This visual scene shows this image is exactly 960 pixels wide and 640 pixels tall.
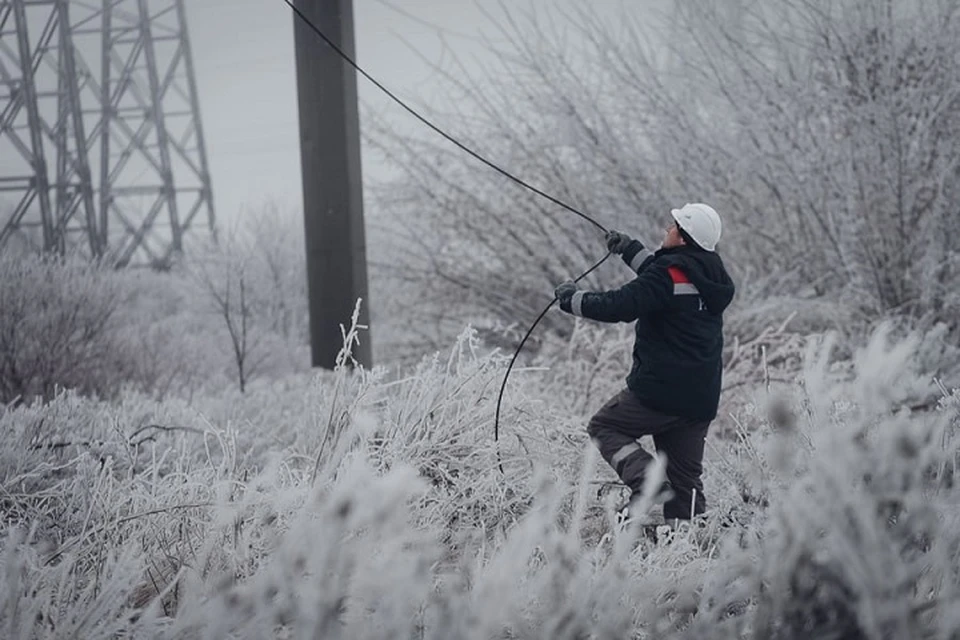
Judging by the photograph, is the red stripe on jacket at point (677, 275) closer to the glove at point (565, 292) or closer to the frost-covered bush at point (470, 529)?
the glove at point (565, 292)

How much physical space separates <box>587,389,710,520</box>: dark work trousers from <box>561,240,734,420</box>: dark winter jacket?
47 millimetres

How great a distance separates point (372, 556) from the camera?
2539mm

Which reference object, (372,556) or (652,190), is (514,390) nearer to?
(372,556)

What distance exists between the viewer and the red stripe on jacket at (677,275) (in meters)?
3.47

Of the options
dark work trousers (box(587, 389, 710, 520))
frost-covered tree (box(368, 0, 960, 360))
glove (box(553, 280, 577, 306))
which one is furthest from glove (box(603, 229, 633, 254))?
frost-covered tree (box(368, 0, 960, 360))

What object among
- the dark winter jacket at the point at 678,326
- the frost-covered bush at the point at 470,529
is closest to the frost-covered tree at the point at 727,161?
the frost-covered bush at the point at 470,529

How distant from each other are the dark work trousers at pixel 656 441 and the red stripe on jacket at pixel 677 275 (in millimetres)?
396

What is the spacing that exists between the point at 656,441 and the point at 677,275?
1.84 ft

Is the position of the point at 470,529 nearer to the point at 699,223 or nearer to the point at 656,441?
the point at 656,441

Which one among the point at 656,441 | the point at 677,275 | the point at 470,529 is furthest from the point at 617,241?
Result: the point at 470,529

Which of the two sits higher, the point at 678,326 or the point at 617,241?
the point at 617,241

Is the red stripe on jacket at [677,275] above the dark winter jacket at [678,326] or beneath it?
above

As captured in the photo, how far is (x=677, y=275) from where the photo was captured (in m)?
3.48

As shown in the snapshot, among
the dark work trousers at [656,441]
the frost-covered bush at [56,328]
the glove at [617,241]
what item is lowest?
the dark work trousers at [656,441]
